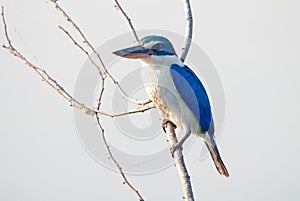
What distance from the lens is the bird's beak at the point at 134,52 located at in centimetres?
382

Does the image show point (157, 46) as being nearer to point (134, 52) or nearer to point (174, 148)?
point (134, 52)

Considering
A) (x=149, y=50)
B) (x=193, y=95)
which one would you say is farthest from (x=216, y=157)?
(x=149, y=50)

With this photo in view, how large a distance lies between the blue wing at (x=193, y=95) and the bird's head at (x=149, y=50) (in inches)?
6.1

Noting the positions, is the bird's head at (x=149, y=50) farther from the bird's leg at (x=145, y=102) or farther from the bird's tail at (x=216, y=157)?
the bird's tail at (x=216, y=157)

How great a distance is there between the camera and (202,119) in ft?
13.0

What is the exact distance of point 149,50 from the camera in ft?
13.1

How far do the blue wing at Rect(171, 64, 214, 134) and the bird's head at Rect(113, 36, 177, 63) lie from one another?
155mm

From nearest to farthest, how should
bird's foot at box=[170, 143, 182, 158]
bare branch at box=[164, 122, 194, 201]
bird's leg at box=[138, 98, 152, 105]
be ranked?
bare branch at box=[164, 122, 194, 201] < bird's foot at box=[170, 143, 182, 158] < bird's leg at box=[138, 98, 152, 105]

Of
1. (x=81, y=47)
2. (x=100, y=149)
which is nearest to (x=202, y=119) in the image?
(x=100, y=149)

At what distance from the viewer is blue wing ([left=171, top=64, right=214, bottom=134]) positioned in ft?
13.0

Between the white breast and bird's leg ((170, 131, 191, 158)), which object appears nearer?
bird's leg ((170, 131, 191, 158))

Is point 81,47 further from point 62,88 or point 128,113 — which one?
point 128,113

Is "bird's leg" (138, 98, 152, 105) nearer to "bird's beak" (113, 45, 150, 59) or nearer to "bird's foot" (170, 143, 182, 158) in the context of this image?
"bird's beak" (113, 45, 150, 59)

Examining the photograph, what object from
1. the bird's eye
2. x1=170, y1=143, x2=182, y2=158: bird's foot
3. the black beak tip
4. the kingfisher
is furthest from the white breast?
x1=170, y1=143, x2=182, y2=158: bird's foot
